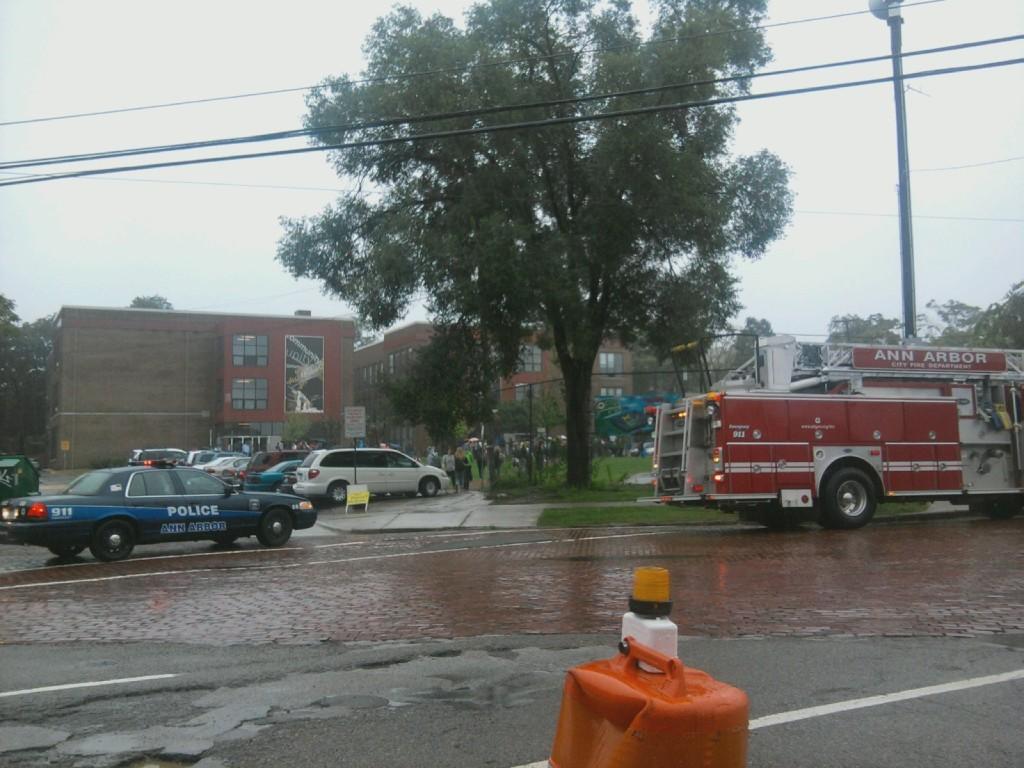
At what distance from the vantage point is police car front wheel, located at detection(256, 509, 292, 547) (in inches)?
658

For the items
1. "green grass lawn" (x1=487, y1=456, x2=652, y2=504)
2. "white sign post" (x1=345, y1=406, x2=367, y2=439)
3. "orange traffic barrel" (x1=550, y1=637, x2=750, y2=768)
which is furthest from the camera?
"green grass lawn" (x1=487, y1=456, x2=652, y2=504)

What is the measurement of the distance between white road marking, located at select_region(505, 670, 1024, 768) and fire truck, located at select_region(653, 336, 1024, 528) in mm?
10060

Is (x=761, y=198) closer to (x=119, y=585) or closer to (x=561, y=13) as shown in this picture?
(x=561, y=13)

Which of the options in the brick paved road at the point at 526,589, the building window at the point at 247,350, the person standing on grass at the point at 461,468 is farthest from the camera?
the building window at the point at 247,350

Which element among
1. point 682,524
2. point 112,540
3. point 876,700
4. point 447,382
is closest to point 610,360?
point 447,382

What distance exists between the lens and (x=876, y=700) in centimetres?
582

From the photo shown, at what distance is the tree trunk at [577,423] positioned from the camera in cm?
2689

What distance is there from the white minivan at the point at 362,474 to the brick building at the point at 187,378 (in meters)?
42.4

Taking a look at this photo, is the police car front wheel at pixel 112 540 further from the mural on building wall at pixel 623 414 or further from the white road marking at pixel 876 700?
the mural on building wall at pixel 623 414

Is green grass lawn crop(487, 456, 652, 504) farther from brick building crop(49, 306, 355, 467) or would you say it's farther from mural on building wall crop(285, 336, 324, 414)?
mural on building wall crop(285, 336, 324, 414)

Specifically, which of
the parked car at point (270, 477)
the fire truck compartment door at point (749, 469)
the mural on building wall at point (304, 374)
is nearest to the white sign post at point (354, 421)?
the parked car at point (270, 477)

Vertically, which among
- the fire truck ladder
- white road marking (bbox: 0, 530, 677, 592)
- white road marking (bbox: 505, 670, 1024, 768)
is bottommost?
white road marking (bbox: 0, 530, 677, 592)

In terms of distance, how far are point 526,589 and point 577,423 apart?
54.0 ft

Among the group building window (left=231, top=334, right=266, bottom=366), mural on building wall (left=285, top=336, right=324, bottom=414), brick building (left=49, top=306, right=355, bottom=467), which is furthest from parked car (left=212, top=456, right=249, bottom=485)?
building window (left=231, top=334, right=266, bottom=366)
